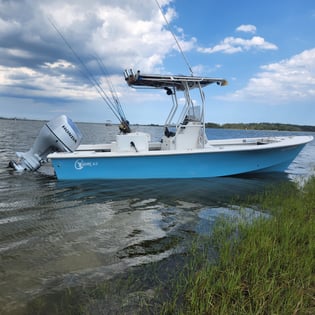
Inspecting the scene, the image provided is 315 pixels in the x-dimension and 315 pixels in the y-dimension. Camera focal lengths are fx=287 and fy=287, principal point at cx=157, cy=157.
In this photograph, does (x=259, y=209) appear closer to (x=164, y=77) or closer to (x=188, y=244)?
(x=188, y=244)

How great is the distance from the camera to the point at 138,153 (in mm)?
7551

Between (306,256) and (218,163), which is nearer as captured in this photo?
(306,256)

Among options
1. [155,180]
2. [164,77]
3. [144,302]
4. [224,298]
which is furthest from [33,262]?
[164,77]

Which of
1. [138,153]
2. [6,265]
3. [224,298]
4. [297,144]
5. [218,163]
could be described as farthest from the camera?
[297,144]

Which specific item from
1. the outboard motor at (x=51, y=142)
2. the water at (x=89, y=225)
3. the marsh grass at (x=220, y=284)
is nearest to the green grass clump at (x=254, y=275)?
the marsh grass at (x=220, y=284)

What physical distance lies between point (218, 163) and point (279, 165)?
8.02 feet

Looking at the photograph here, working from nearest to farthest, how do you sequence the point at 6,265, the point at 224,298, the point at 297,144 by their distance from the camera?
1. the point at 224,298
2. the point at 6,265
3. the point at 297,144

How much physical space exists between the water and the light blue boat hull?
24 cm

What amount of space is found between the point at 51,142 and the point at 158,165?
318 cm

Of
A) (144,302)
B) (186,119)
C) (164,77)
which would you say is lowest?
(144,302)

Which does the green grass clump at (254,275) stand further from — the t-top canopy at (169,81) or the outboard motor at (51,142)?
the outboard motor at (51,142)

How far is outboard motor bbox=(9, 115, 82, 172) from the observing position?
8.15 metres

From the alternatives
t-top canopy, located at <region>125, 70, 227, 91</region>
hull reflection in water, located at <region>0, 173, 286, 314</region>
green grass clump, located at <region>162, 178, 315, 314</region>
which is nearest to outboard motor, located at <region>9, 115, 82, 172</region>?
hull reflection in water, located at <region>0, 173, 286, 314</region>

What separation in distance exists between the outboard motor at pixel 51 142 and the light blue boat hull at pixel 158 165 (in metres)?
0.75
